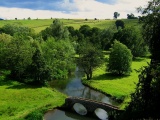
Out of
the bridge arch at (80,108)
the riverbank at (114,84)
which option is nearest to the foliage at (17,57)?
the riverbank at (114,84)

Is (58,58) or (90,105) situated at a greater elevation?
(58,58)

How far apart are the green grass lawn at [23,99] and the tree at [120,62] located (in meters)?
26.7

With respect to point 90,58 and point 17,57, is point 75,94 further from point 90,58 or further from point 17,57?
point 17,57

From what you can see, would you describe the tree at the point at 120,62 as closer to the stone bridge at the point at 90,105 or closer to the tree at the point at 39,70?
the tree at the point at 39,70

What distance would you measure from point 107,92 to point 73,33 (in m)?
110

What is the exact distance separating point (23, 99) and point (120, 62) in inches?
1531

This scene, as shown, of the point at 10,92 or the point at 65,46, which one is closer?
the point at 10,92

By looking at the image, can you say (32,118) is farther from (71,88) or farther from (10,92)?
(71,88)

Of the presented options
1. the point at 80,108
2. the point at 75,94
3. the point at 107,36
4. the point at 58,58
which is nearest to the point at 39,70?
the point at 75,94

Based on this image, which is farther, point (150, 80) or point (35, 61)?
point (35, 61)

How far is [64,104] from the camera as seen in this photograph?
61781 millimetres

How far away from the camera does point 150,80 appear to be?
37750mm

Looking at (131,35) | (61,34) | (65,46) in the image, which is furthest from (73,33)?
(65,46)

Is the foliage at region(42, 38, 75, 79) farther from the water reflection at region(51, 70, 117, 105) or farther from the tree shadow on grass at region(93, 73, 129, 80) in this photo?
the tree shadow on grass at region(93, 73, 129, 80)
